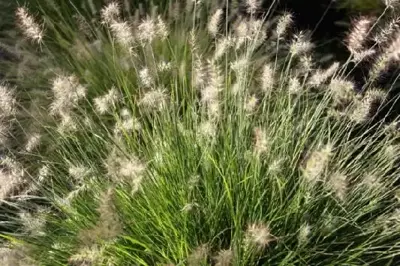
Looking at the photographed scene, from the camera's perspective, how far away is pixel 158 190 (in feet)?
9.93

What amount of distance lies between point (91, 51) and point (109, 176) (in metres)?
1.29

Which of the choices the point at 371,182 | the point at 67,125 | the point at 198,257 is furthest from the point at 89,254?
the point at 371,182

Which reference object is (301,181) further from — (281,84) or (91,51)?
(91,51)

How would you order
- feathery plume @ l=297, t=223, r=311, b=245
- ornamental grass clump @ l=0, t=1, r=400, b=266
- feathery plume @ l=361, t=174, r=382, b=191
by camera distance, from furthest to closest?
1. feathery plume @ l=361, t=174, r=382, b=191
2. ornamental grass clump @ l=0, t=1, r=400, b=266
3. feathery plume @ l=297, t=223, r=311, b=245

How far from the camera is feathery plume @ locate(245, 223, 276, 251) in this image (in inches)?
101

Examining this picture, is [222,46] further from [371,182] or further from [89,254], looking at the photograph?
[89,254]

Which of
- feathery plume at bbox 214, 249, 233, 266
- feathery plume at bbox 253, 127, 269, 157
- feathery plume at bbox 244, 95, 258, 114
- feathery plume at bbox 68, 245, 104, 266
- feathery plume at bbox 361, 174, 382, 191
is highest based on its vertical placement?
feathery plume at bbox 253, 127, 269, 157

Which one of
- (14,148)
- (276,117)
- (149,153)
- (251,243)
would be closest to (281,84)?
(276,117)

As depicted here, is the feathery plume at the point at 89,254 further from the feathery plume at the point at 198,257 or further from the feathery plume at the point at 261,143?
the feathery plume at the point at 261,143

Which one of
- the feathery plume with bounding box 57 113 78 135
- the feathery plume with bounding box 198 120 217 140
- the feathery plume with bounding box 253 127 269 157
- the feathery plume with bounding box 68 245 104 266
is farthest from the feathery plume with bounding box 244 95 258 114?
the feathery plume with bounding box 68 245 104 266

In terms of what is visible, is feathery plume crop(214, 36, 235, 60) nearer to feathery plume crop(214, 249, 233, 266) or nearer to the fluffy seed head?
the fluffy seed head

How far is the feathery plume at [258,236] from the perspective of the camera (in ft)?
8.43

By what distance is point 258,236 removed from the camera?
257 cm

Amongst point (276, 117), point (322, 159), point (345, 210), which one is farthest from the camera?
point (276, 117)
